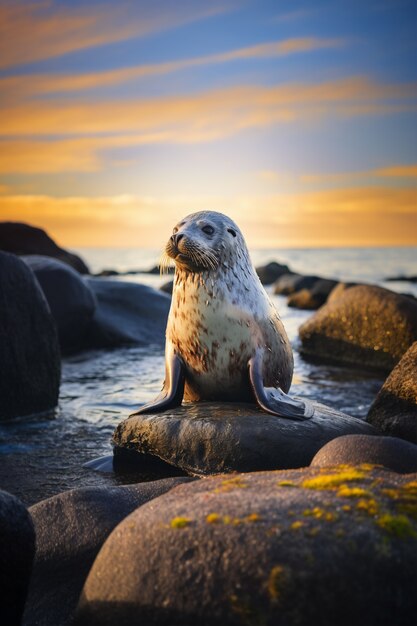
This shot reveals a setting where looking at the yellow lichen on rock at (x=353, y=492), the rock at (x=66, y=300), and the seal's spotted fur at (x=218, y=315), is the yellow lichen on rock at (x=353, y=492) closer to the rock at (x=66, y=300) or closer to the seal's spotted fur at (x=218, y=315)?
the seal's spotted fur at (x=218, y=315)

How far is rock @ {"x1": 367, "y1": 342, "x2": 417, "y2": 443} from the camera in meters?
6.53

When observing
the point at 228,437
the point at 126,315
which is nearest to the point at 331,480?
the point at 228,437

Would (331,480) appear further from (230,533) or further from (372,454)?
(372,454)

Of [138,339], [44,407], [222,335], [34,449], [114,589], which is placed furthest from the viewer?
[138,339]

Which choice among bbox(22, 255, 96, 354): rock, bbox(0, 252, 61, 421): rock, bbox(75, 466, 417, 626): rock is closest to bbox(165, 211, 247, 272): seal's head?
bbox(0, 252, 61, 421): rock

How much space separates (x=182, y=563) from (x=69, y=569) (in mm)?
1109

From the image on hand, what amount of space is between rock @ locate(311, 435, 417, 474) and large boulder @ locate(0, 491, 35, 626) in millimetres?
1556

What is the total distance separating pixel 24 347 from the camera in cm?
804

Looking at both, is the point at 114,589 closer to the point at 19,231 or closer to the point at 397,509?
the point at 397,509

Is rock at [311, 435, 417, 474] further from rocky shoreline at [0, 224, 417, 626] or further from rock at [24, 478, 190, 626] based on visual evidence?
rock at [24, 478, 190, 626]

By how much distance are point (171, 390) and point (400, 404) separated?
2.06 m

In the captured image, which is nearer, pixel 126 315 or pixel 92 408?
pixel 92 408

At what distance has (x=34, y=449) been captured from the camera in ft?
21.6

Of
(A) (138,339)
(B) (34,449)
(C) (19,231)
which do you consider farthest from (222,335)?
(C) (19,231)
